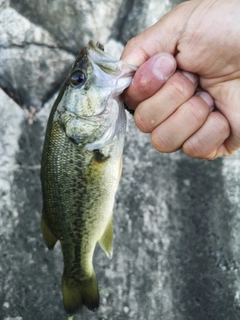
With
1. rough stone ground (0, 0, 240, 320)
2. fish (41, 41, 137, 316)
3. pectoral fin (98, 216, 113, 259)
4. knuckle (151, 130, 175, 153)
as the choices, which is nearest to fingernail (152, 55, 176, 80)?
fish (41, 41, 137, 316)

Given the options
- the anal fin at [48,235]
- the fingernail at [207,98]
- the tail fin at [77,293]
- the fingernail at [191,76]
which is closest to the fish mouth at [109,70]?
the fingernail at [191,76]

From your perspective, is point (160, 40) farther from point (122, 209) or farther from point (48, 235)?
point (122, 209)

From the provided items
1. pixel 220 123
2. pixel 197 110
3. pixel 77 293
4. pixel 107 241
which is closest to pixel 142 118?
pixel 197 110

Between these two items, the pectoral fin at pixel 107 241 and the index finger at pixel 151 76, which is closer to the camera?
the index finger at pixel 151 76

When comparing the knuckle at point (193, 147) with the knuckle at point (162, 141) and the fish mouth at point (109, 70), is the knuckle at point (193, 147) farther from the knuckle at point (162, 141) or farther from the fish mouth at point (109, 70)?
the fish mouth at point (109, 70)

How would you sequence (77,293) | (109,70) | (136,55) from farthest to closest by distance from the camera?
(77,293) < (136,55) < (109,70)

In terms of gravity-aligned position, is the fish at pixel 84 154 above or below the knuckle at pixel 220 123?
below
